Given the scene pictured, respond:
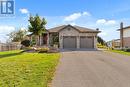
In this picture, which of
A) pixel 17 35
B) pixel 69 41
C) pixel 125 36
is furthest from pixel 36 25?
pixel 17 35

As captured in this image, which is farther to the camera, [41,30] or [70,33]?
[70,33]

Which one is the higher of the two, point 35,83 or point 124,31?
point 124,31

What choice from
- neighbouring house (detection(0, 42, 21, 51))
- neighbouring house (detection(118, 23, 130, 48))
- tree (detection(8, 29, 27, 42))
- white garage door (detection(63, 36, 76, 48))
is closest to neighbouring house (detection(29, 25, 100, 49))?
white garage door (detection(63, 36, 76, 48))

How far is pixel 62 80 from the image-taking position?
426 inches

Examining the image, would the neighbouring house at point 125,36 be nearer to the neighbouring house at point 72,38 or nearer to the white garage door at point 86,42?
the neighbouring house at point 72,38

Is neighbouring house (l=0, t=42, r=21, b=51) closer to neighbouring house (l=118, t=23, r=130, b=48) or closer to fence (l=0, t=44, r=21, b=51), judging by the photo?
fence (l=0, t=44, r=21, b=51)

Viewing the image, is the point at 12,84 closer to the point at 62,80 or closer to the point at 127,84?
the point at 62,80

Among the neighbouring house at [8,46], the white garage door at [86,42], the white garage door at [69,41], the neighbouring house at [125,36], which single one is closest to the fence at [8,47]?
the neighbouring house at [8,46]

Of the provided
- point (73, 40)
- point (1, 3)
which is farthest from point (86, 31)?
point (1, 3)

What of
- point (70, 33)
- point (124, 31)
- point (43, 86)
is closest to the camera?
point (43, 86)

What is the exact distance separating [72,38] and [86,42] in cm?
282

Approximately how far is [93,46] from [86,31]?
10.3ft

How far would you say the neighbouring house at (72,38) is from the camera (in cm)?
4809

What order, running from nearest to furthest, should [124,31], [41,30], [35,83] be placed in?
[35,83], [41,30], [124,31]
